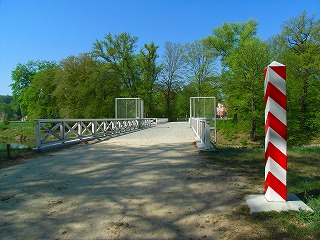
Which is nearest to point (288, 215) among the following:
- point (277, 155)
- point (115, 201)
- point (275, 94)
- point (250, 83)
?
point (277, 155)

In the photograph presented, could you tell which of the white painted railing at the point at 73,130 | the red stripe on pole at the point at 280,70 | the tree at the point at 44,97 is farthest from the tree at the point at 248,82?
the tree at the point at 44,97

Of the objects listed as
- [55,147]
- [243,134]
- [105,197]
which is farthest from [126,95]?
[105,197]

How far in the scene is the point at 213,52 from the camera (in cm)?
4109

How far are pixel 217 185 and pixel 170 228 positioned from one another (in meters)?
1.85

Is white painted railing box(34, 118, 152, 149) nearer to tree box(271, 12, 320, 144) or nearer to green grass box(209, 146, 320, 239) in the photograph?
green grass box(209, 146, 320, 239)

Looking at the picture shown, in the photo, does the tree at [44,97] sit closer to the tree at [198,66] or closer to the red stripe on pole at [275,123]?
the tree at [198,66]

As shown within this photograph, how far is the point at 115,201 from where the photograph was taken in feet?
13.4

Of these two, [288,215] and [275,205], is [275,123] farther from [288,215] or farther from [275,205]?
[288,215]

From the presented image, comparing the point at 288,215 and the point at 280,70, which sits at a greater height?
the point at 280,70

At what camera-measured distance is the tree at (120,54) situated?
148ft

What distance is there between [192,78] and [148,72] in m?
7.79

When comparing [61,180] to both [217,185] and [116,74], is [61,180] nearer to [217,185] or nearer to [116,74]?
[217,185]

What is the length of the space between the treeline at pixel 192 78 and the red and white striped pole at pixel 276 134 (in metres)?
26.6

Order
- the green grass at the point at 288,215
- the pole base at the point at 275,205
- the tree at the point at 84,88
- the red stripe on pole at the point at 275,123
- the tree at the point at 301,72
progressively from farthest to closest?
the tree at the point at 84,88
the tree at the point at 301,72
the red stripe on pole at the point at 275,123
the pole base at the point at 275,205
the green grass at the point at 288,215
